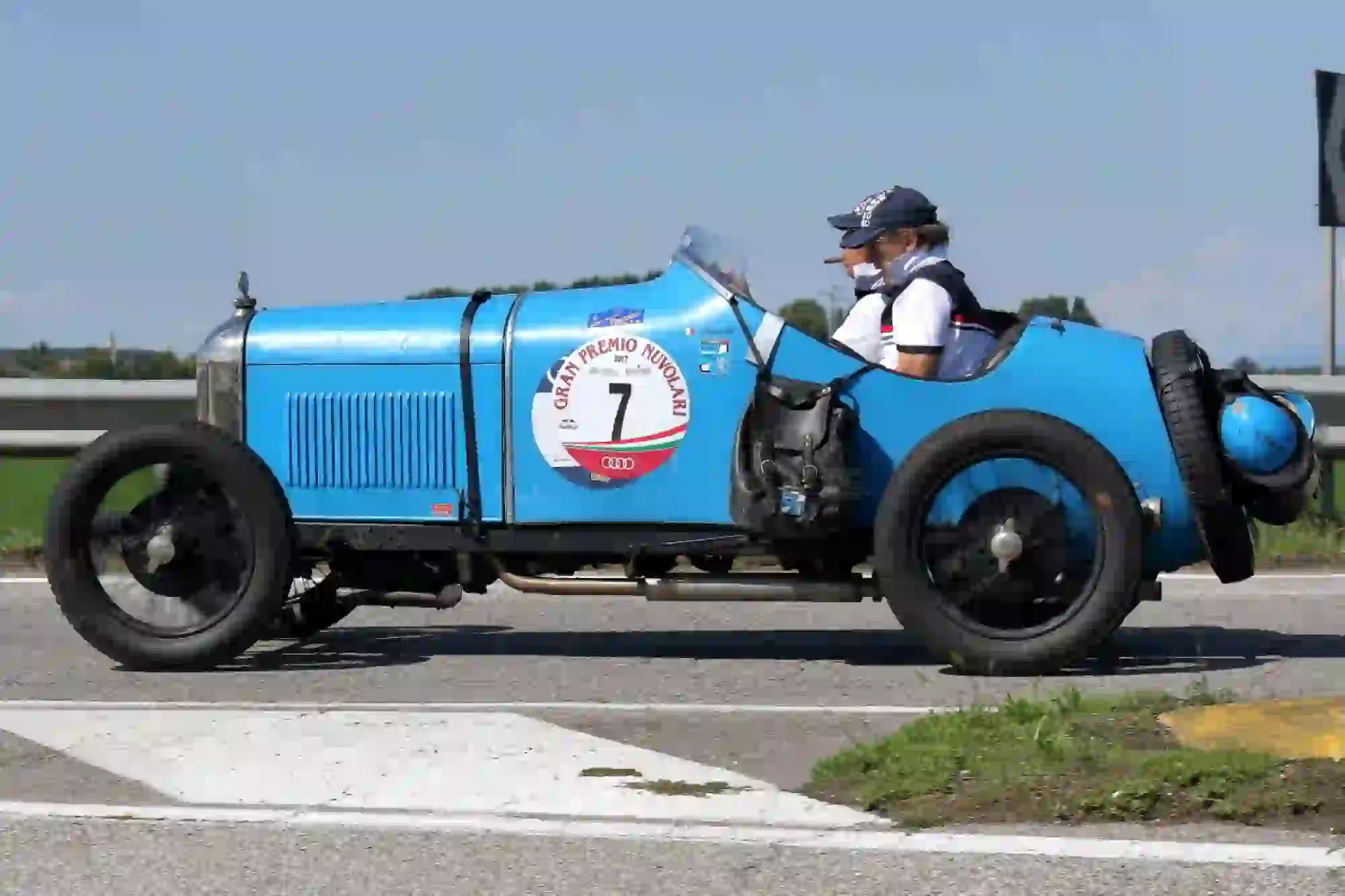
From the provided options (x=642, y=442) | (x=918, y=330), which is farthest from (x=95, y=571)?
(x=918, y=330)

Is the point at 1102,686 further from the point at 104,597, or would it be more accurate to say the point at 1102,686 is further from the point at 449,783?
the point at 104,597

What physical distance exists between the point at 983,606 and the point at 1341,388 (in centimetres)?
552

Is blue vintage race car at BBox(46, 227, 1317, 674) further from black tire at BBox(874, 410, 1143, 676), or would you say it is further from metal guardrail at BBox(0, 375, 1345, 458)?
metal guardrail at BBox(0, 375, 1345, 458)

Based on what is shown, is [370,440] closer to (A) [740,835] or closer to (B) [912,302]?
(B) [912,302]

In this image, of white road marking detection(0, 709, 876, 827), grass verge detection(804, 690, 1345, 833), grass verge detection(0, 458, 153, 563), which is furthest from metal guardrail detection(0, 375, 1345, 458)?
grass verge detection(804, 690, 1345, 833)

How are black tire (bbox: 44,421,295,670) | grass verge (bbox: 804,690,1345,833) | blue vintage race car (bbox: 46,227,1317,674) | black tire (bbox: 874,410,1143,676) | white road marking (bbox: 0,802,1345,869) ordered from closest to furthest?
1. white road marking (bbox: 0,802,1345,869)
2. grass verge (bbox: 804,690,1345,833)
3. black tire (bbox: 874,410,1143,676)
4. blue vintage race car (bbox: 46,227,1317,674)
5. black tire (bbox: 44,421,295,670)

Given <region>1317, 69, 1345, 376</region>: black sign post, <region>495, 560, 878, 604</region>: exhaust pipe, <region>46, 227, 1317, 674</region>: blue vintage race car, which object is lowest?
<region>495, 560, 878, 604</region>: exhaust pipe

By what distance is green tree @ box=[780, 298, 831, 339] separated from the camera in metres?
7.24

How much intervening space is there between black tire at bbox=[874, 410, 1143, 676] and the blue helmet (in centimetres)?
41

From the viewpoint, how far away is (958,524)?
7.04 m

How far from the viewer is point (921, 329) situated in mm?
7184

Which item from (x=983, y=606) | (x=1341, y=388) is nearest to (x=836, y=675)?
(x=983, y=606)

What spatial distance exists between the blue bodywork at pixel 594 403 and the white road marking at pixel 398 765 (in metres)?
1.29

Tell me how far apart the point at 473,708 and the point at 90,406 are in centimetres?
615
